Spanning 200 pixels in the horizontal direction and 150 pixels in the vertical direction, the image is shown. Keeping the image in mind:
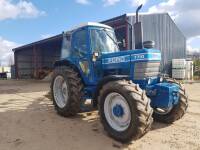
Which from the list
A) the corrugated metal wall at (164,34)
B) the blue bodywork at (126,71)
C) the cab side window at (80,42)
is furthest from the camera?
the corrugated metal wall at (164,34)

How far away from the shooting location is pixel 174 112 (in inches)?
221

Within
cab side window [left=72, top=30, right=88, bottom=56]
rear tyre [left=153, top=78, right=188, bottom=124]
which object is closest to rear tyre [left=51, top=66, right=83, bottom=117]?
cab side window [left=72, top=30, right=88, bottom=56]

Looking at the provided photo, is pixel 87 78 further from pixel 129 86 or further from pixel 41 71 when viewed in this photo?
pixel 41 71

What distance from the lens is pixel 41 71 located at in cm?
2920

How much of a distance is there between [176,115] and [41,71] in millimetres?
25172

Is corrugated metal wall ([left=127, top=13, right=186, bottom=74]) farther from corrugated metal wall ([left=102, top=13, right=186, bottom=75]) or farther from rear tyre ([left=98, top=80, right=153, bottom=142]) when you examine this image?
rear tyre ([left=98, top=80, right=153, bottom=142])

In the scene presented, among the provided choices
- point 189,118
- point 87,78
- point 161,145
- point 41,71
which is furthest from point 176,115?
point 41,71

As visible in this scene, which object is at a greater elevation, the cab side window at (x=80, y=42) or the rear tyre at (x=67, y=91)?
the cab side window at (x=80, y=42)

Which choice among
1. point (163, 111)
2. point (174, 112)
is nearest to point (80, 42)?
point (163, 111)

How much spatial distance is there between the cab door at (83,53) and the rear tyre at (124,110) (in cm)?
126

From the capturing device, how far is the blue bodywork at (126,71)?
200 inches

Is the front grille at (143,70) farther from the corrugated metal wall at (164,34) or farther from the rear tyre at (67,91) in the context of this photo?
the corrugated metal wall at (164,34)

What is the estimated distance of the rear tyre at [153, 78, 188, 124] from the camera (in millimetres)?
5488

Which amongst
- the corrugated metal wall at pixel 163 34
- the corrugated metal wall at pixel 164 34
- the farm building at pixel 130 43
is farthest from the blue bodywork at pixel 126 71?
the corrugated metal wall at pixel 164 34
